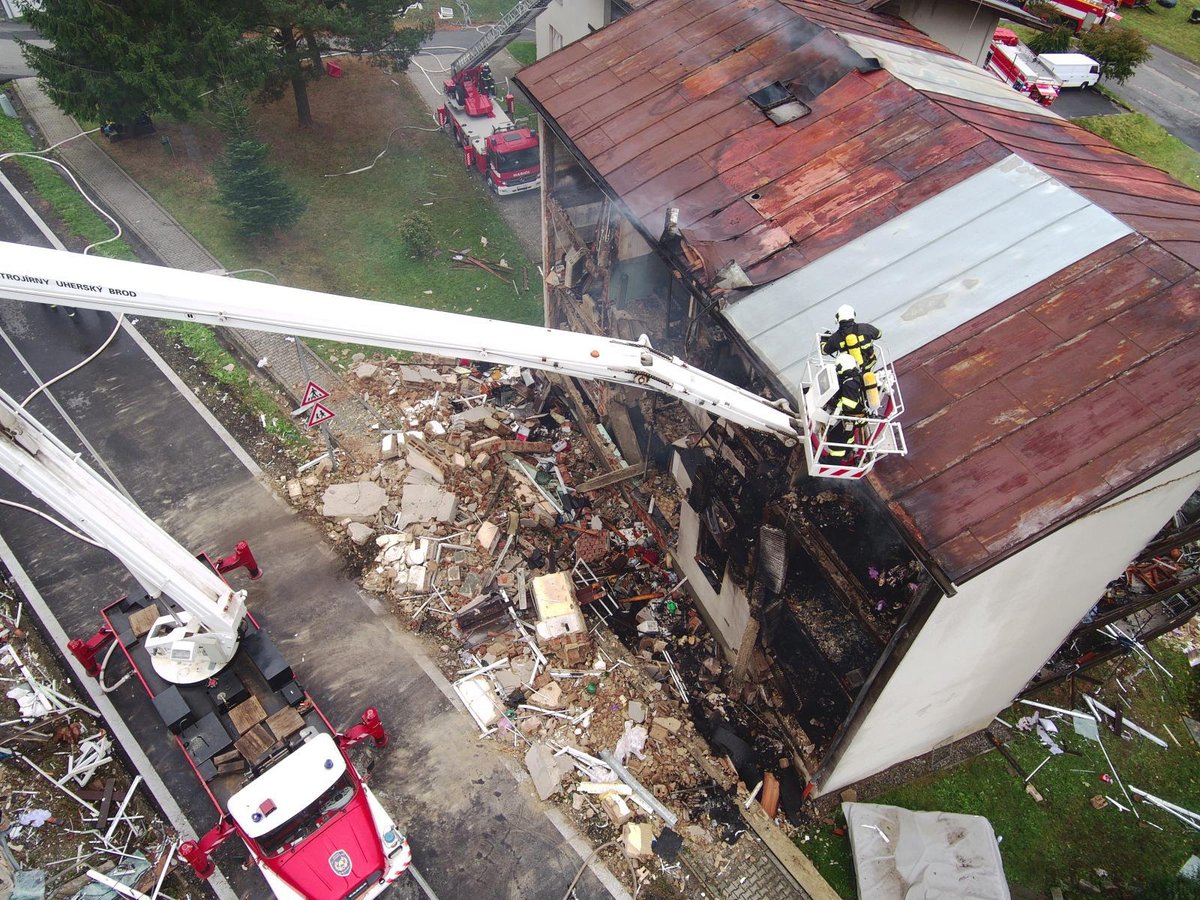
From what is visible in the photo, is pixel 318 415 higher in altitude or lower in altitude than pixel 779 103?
lower

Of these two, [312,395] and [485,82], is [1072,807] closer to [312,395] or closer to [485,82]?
[312,395]

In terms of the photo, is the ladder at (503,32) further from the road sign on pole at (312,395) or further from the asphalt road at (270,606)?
the road sign on pole at (312,395)

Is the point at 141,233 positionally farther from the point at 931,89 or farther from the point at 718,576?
the point at 931,89

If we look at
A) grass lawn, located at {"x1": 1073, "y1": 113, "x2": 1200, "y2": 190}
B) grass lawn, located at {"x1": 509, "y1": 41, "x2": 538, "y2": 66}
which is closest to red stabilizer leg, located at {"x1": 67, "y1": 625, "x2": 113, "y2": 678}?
grass lawn, located at {"x1": 509, "y1": 41, "x2": 538, "y2": 66}

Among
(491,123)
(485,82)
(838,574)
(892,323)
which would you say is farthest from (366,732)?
(485,82)

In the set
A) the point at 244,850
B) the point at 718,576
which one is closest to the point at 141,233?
the point at 244,850

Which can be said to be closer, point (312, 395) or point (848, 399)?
point (848, 399)
